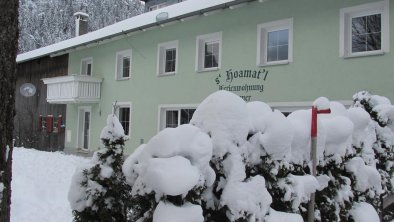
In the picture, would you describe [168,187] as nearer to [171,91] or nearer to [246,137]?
[246,137]

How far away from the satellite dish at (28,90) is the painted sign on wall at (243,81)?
1371cm

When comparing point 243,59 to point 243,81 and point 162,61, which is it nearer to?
point 243,81

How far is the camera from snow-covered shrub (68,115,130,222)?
343 centimetres

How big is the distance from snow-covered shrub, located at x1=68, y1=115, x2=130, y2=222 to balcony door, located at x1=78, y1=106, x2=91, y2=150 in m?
15.1

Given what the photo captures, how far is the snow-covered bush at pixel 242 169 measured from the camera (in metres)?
2.38

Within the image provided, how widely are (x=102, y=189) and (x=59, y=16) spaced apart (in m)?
45.5

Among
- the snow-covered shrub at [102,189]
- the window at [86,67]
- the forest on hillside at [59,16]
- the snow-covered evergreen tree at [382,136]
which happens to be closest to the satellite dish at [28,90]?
the window at [86,67]

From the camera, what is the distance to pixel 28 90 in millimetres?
21781

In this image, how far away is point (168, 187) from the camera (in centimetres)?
226

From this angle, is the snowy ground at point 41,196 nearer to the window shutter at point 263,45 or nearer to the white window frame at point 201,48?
the white window frame at point 201,48

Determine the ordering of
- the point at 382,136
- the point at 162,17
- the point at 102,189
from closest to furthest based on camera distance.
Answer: the point at 102,189 < the point at 382,136 < the point at 162,17

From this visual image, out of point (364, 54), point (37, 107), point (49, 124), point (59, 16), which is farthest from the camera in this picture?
Result: point (59, 16)

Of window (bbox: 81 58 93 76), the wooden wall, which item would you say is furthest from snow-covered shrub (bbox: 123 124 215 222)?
the wooden wall

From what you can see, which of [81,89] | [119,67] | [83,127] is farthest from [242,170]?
[83,127]
